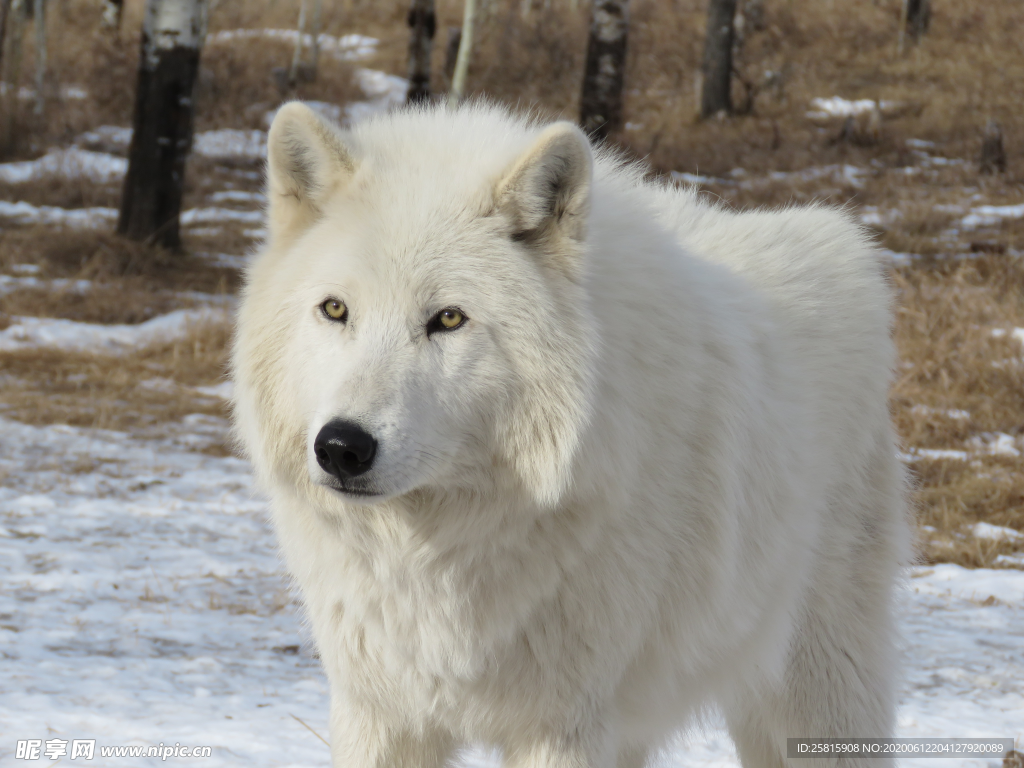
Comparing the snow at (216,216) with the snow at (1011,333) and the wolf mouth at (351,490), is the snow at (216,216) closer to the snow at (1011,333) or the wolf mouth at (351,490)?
the snow at (1011,333)

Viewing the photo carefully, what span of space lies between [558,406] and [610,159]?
93 cm

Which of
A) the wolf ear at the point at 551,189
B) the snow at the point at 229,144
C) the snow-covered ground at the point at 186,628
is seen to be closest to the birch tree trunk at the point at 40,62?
the snow at the point at 229,144

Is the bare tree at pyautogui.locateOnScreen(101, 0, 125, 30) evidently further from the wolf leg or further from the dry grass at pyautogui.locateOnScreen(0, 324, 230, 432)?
the wolf leg

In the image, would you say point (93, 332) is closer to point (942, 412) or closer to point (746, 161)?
point (942, 412)

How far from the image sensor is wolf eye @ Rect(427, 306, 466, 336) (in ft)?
7.13

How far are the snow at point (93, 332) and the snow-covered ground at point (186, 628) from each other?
1.68 meters

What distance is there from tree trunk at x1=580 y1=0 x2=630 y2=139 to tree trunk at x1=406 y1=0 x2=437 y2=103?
3.12 metres

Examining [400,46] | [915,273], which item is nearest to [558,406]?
[915,273]

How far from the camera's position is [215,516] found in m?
5.01

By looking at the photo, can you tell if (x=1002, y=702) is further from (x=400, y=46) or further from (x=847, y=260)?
(x=400, y=46)

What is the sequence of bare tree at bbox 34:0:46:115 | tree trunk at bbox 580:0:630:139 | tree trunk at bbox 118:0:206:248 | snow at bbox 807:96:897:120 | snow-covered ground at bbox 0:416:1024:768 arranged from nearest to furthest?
snow-covered ground at bbox 0:416:1024:768, tree trunk at bbox 118:0:206:248, tree trunk at bbox 580:0:630:139, bare tree at bbox 34:0:46:115, snow at bbox 807:96:897:120

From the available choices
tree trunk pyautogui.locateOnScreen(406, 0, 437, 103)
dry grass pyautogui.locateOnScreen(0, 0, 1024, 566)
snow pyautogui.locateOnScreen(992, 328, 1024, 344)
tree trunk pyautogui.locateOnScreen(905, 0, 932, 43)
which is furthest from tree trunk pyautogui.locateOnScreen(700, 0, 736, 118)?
snow pyautogui.locateOnScreen(992, 328, 1024, 344)

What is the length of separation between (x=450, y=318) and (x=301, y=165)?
57 centimetres

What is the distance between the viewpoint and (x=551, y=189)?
224 cm
